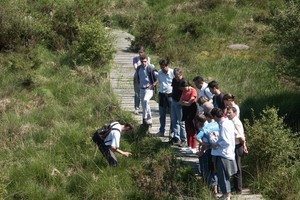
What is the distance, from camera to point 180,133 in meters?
11.3

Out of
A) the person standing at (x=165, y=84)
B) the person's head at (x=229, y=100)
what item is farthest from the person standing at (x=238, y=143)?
the person standing at (x=165, y=84)

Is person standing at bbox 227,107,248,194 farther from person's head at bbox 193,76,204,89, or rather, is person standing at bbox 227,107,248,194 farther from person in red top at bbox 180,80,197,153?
person in red top at bbox 180,80,197,153

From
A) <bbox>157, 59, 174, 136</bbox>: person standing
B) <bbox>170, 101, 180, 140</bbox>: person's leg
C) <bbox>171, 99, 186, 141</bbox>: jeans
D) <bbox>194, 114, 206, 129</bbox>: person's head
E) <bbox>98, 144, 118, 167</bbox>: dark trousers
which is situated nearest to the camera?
<bbox>194, 114, 206, 129</bbox>: person's head

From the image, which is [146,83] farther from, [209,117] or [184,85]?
[209,117]

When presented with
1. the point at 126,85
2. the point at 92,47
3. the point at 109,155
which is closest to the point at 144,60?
the point at 109,155

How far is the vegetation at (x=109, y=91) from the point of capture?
10273 millimetres

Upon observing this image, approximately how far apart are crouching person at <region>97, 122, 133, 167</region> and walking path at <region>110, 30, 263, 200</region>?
127 centimetres

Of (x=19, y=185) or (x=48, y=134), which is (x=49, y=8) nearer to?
(x=48, y=134)

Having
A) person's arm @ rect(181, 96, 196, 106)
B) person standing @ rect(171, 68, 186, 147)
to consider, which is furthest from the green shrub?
person's arm @ rect(181, 96, 196, 106)

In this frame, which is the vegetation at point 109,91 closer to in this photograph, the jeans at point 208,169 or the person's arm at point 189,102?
the jeans at point 208,169

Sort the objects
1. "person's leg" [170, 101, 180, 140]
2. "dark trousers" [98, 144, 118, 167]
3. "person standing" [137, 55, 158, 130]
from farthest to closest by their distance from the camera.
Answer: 1. "person standing" [137, 55, 158, 130]
2. "person's leg" [170, 101, 180, 140]
3. "dark trousers" [98, 144, 118, 167]

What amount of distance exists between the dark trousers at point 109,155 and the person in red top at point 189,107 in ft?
5.06

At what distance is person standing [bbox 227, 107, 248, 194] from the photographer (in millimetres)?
9297

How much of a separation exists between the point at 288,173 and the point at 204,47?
11.5 metres
